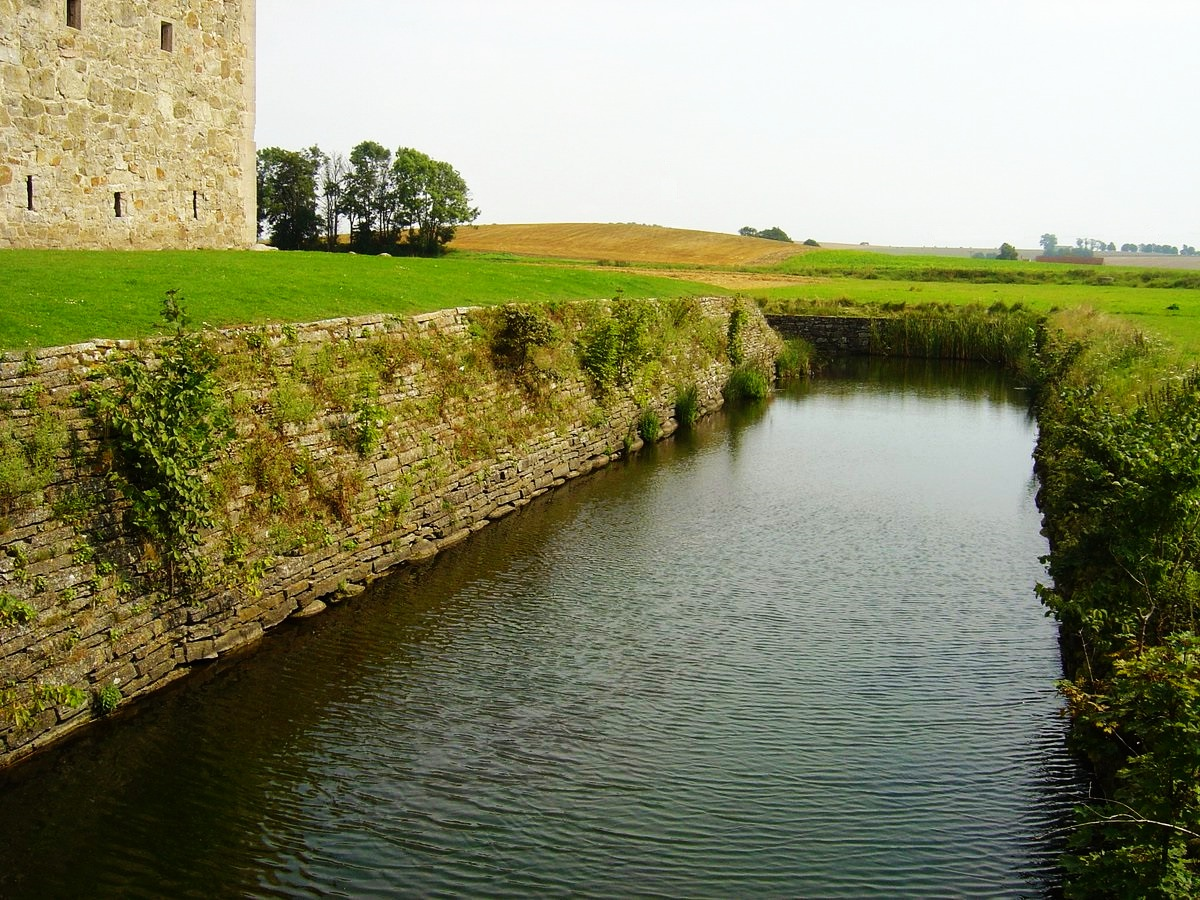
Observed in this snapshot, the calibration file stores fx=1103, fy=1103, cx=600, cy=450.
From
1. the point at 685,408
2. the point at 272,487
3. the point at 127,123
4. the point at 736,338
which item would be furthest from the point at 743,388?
the point at 272,487

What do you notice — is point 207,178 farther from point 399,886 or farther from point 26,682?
point 399,886

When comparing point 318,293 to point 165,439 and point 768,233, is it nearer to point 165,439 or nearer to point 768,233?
point 165,439

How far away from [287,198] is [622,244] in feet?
88.7

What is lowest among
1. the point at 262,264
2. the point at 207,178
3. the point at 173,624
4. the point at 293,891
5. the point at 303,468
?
the point at 293,891

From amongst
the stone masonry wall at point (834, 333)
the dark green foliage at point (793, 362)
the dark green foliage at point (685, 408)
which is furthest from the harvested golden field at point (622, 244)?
the dark green foliage at point (685, 408)

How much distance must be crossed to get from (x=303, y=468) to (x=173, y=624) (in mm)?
2848

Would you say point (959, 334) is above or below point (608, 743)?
above

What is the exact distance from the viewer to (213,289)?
1534 centimetres

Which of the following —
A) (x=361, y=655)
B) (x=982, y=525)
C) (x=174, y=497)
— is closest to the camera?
(x=174, y=497)

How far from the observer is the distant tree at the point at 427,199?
51.1 meters

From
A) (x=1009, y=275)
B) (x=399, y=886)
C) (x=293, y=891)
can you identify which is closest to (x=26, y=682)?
(x=293, y=891)

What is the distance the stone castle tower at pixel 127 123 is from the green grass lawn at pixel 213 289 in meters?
1.09

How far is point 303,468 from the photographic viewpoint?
13023 millimetres

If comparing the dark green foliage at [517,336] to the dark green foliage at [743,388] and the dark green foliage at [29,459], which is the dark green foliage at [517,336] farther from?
the dark green foliage at [743,388]
